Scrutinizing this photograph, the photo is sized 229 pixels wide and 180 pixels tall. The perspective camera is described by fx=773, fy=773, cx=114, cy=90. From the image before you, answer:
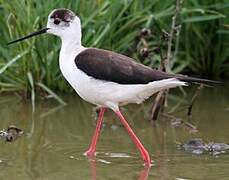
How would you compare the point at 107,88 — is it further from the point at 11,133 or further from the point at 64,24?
the point at 11,133

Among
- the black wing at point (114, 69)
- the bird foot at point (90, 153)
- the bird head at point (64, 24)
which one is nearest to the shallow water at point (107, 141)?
the bird foot at point (90, 153)

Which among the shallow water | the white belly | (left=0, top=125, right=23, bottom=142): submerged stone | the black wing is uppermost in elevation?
the black wing

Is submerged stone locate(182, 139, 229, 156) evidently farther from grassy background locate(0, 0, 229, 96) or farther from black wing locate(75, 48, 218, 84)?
grassy background locate(0, 0, 229, 96)

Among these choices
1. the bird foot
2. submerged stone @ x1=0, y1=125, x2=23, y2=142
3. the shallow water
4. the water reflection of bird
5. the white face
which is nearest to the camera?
the shallow water

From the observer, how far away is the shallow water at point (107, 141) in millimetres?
5746

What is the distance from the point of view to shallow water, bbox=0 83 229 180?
5746mm

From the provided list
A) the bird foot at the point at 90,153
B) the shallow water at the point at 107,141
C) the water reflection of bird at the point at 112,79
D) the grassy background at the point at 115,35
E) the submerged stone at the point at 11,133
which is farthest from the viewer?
the grassy background at the point at 115,35

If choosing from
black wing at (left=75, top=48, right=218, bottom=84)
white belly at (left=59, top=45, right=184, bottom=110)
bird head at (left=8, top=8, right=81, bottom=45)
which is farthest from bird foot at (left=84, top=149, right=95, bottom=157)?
bird head at (left=8, top=8, right=81, bottom=45)

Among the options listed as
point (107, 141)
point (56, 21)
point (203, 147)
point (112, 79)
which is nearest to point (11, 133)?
point (107, 141)

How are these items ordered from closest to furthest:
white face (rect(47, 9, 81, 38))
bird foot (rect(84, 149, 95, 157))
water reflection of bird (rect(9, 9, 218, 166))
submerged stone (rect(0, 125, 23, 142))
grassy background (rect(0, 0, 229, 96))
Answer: water reflection of bird (rect(9, 9, 218, 166))
bird foot (rect(84, 149, 95, 157))
white face (rect(47, 9, 81, 38))
submerged stone (rect(0, 125, 23, 142))
grassy background (rect(0, 0, 229, 96))

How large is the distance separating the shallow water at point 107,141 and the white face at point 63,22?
956mm

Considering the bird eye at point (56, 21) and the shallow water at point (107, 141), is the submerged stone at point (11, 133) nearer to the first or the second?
the shallow water at point (107, 141)

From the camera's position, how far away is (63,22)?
6.38 m

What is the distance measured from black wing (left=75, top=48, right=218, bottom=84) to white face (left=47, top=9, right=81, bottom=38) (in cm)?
32
